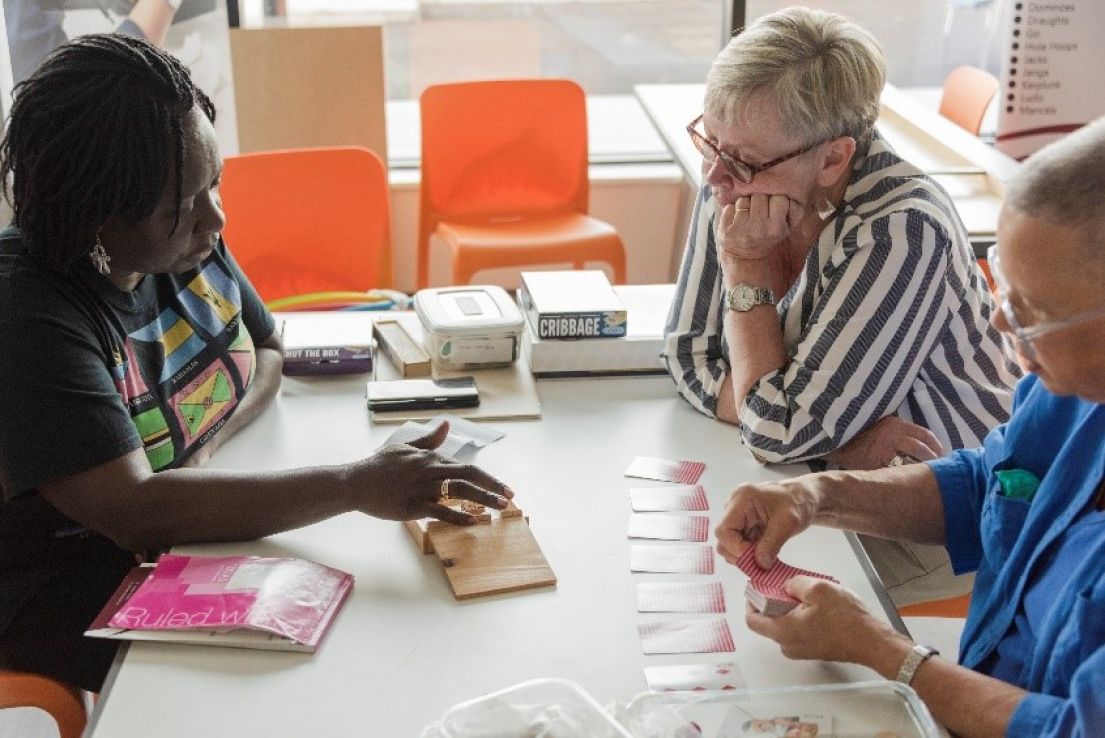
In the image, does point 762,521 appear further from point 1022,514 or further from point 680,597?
point 1022,514

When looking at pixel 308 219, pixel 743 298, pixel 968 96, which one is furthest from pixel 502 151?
pixel 743 298

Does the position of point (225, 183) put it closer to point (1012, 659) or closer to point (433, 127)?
point (433, 127)

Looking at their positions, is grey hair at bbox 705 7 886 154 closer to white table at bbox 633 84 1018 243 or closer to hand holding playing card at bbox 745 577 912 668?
hand holding playing card at bbox 745 577 912 668

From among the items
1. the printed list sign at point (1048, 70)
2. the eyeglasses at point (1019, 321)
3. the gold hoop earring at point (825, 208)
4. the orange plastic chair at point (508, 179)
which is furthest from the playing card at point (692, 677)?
the printed list sign at point (1048, 70)

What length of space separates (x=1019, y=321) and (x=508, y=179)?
3.13m

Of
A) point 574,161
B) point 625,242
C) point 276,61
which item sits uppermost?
point 276,61

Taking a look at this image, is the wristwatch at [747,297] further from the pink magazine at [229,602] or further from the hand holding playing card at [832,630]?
the pink magazine at [229,602]

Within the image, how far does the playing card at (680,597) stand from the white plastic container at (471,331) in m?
0.75

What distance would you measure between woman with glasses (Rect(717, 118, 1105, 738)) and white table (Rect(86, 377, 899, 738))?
0.24 feet

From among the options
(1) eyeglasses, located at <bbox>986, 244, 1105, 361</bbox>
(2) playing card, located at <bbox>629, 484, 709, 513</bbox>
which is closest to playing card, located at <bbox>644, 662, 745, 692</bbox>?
(2) playing card, located at <bbox>629, 484, 709, 513</bbox>

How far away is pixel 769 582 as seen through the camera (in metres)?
1.61

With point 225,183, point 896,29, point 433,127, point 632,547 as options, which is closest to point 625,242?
point 433,127

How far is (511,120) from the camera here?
168 inches

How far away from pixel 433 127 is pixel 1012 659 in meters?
3.09
